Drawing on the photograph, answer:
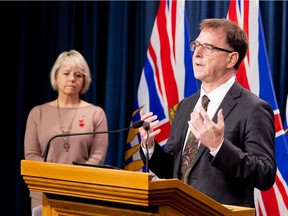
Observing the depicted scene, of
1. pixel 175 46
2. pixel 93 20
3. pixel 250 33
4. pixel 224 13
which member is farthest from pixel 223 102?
pixel 93 20

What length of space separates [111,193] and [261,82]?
2.37m

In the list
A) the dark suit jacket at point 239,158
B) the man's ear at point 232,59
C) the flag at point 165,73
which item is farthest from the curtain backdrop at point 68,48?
the dark suit jacket at point 239,158

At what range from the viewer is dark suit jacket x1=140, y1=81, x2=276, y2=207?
2.57 meters

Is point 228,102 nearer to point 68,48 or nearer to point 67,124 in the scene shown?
point 67,124

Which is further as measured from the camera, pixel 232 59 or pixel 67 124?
pixel 67 124

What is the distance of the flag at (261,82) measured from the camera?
157 inches

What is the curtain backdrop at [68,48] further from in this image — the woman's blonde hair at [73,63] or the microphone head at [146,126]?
the microphone head at [146,126]

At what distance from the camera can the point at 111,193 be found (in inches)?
80.0

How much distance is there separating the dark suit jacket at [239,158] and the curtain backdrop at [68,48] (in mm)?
2330

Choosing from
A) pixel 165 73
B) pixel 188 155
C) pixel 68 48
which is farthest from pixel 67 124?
pixel 188 155

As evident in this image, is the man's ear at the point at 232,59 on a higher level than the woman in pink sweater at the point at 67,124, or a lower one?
higher

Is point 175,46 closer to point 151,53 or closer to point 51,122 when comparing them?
point 151,53

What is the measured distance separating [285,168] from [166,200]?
2111 millimetres

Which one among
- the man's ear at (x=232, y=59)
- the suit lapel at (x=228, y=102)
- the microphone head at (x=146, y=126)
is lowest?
the microphone head at (x=146, y=126)
